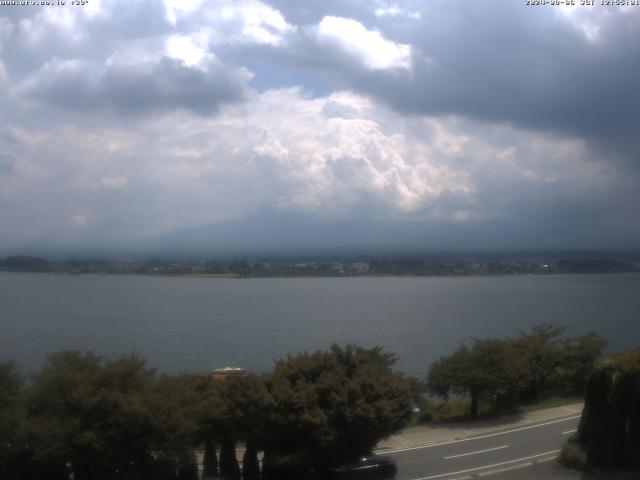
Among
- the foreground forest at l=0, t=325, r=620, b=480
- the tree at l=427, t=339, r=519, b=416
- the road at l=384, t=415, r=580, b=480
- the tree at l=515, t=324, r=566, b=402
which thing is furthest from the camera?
the tree at l=515, t=324, r=566, b=402

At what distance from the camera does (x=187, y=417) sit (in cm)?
1428

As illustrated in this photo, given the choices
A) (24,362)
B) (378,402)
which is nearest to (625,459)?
(378,402)

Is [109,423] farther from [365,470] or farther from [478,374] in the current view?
[478,374]

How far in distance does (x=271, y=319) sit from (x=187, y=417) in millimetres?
51606

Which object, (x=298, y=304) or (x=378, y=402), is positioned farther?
(x=298, y=304)

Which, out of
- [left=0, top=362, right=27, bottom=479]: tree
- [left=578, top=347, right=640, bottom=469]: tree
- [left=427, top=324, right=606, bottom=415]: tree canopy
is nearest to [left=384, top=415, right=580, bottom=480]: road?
[left=578, top=347, right=640, bottom=469]: tree

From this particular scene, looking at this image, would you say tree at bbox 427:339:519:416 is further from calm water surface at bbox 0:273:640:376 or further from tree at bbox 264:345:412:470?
calm water surface at bbox 0:273:640:376

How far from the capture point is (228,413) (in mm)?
15469

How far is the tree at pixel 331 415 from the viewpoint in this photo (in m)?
14.5

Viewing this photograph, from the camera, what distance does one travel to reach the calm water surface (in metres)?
45.7

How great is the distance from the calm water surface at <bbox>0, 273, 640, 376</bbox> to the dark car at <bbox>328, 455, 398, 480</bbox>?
21563 millimetres

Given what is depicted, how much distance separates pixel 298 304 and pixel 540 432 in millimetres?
64829

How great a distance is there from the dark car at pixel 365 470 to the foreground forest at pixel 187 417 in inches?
8.5

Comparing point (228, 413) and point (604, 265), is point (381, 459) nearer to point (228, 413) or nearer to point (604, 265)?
point (228, 413)
